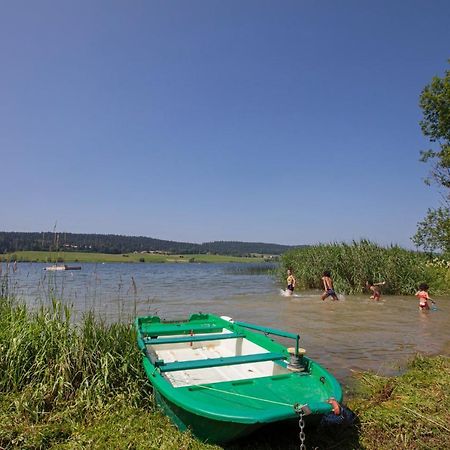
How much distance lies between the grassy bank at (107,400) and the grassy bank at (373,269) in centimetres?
1460

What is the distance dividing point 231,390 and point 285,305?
1287cm

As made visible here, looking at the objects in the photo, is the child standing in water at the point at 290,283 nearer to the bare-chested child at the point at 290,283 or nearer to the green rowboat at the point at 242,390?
the bare-chested child at the point at 290,283

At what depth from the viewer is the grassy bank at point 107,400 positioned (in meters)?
4.21

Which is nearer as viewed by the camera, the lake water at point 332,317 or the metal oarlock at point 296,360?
the metal oarlock at point 296,360

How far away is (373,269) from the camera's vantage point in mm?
20656

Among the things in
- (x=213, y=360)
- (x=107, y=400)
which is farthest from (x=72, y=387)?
(x=213, y=360)

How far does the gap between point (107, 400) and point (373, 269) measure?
1813cm

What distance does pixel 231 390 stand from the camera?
460 cm

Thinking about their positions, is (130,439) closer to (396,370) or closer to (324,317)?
(396,370)

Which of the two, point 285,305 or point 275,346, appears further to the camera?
point 285,305

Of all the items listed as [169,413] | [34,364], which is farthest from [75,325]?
[169,413]

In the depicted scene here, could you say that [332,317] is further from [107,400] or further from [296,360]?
[107,400]

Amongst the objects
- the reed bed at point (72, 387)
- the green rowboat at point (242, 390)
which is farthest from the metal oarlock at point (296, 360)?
the reed bed at point (72, 387)

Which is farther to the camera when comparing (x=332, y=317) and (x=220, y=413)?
(x=332, y=317)
